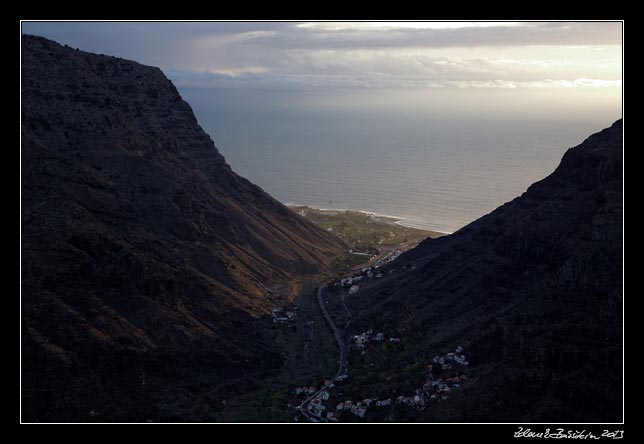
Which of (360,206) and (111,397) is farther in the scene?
(360,206)

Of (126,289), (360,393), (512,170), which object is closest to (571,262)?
(360,393)

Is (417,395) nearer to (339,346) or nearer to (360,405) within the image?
(360,405)

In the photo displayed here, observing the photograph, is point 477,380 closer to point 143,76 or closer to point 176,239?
point 176,239

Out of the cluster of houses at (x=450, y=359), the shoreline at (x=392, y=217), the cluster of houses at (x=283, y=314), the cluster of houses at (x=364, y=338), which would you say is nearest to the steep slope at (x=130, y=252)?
the cluster of houses at (x=283, y=314)

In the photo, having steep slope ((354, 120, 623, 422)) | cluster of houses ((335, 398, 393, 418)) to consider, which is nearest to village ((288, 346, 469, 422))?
cluster of houses ((335, 398, 393, 418))

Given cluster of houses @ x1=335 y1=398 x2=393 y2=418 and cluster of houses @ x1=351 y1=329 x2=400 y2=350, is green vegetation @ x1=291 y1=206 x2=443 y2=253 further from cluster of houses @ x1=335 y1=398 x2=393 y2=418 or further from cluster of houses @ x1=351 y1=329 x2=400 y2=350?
cluster of houses @ x1=335 y1=398 x2=393 y2=418

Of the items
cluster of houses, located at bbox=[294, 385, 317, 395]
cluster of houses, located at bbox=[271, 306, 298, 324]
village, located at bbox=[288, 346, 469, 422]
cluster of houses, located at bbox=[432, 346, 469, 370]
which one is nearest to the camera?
village, located at bbox=[288, 346, 469, 422]

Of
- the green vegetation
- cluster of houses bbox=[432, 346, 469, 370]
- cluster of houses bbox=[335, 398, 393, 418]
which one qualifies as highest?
the green vegetation
